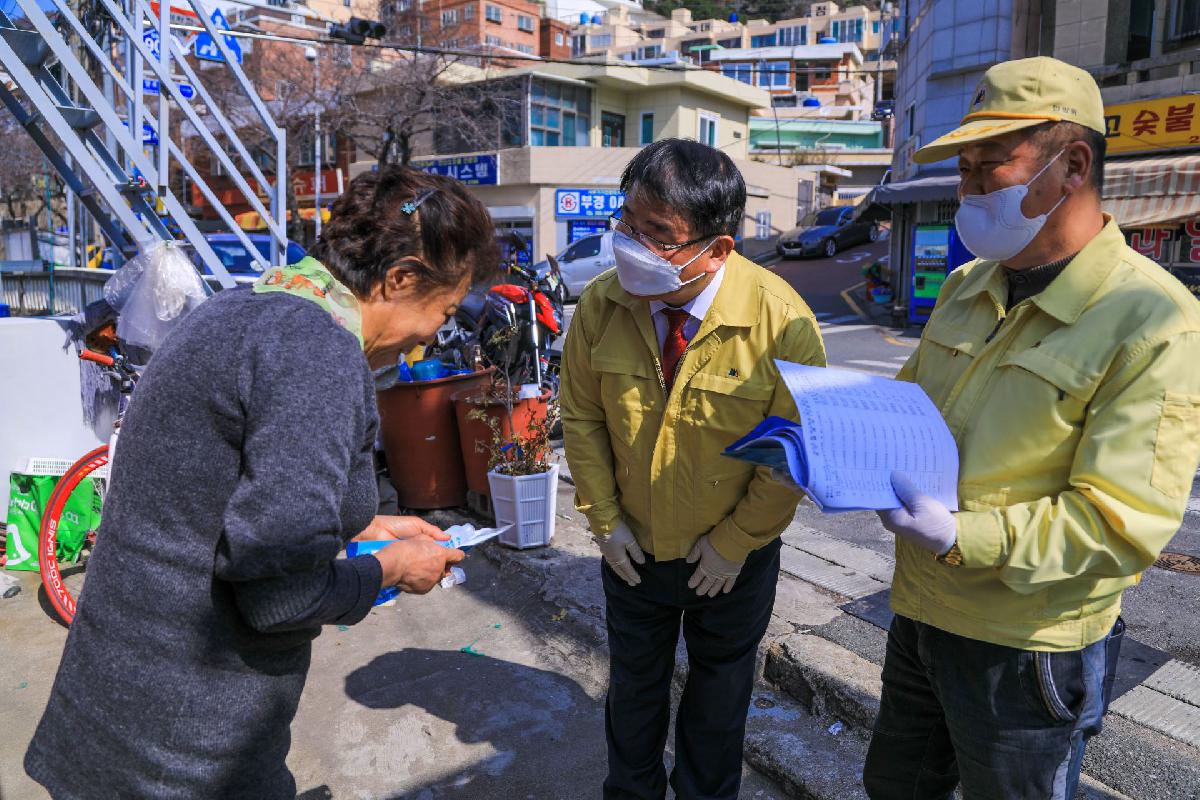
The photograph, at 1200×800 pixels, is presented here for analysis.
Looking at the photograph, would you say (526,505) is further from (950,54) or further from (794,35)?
(794,35)

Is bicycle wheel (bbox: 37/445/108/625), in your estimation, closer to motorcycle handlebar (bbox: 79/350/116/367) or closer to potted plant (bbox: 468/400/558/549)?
motorcycle handlebar (bbox: 79/350/116/367)

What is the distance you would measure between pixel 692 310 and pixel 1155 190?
39.2 ft

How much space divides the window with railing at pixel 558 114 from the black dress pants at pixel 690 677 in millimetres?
27685

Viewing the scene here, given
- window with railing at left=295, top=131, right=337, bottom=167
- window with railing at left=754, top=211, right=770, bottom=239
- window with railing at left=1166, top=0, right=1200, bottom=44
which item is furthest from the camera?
window with railing at left=754, top=211, right=770, bottom=239

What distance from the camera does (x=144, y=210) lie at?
18.7 feet

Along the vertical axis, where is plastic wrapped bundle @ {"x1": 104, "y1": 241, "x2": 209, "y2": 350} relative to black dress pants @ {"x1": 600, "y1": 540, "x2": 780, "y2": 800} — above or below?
above

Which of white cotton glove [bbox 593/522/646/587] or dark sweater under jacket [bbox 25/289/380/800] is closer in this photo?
dark sweater under jacket [bbox 25/289/380/800]

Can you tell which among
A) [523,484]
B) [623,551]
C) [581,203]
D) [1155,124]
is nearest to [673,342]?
[623,551]

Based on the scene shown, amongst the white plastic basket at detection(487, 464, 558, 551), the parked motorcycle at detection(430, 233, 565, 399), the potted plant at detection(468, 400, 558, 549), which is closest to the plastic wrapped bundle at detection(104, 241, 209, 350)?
the potted plant at detection(468, 400, 558, 549)

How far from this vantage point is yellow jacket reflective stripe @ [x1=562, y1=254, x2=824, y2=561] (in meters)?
2.21

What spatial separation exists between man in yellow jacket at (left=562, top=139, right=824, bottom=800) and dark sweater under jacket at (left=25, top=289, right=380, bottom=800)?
3.02 ft

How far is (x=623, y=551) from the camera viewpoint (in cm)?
238

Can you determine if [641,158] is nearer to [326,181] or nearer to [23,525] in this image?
[23,525]

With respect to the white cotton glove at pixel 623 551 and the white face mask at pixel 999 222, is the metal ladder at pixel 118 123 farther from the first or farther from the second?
the white face mask at pixel 999 222
